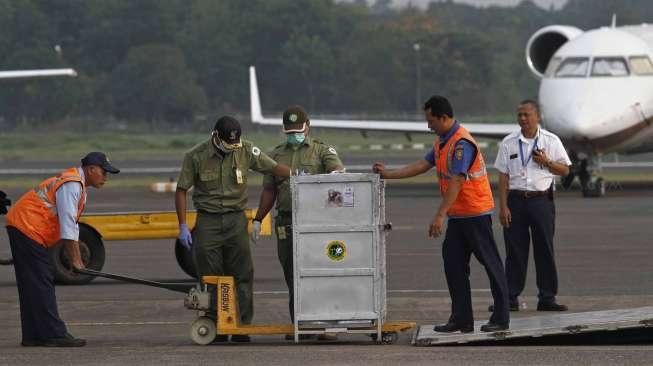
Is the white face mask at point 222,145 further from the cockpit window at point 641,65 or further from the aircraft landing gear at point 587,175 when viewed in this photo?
the cockpit window at point 641,65

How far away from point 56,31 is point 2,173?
66.8 metres

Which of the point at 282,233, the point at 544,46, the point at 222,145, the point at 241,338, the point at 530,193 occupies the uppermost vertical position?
the point at 544,46

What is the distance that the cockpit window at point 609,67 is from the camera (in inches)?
1248

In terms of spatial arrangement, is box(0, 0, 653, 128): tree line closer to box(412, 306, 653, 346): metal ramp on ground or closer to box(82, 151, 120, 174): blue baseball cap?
box(82, 151, 120, 174): blue baseball cap

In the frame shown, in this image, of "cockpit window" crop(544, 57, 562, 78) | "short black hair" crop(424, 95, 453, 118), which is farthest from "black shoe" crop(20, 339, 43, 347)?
"cockpit window" crop(544, 57, 562, 78)

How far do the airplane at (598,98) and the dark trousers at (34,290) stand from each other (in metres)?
18.4

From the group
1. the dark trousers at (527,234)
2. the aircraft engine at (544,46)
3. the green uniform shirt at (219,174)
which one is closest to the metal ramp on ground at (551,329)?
the green uniform shirt at (219,174)

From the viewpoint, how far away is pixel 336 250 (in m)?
11.9

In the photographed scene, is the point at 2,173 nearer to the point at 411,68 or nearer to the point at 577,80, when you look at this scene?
the point at 577,80

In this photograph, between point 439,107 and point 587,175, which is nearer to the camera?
point 439,107

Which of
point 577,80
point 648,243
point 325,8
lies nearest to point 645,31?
point 577,80

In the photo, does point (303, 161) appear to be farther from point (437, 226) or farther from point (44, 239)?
point (44, 239)

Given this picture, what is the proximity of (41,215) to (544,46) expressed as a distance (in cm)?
2514

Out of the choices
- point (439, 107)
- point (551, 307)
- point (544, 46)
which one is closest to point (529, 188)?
point (551, 307)
